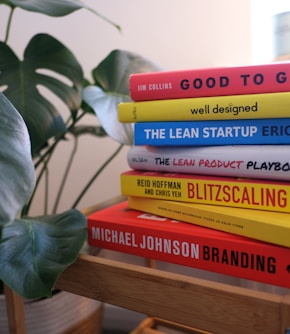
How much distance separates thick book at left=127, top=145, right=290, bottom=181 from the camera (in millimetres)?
528

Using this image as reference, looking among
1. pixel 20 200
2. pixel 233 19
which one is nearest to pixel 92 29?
pixel 233 19

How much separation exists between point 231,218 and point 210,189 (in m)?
0.06

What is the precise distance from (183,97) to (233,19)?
50 cm

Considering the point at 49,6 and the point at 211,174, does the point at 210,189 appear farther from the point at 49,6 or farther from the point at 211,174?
the point at 49,6

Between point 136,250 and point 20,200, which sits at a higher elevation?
point 20,200

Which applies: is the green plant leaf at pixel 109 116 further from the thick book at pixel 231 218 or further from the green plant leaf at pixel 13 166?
the green plant leaf at pixel 13 166

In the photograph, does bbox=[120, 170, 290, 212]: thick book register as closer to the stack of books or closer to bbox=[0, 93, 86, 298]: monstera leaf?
the stack of books

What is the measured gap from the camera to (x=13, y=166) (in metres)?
0.38

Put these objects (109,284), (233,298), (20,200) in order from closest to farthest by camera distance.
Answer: (20,200), (233,298), (109,284)

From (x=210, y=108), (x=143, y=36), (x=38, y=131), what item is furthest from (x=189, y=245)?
(x=143, y=36)

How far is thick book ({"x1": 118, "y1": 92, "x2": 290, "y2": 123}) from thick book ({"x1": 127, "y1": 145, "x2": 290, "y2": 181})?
0.15 ft

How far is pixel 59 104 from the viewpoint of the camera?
119 centimetres

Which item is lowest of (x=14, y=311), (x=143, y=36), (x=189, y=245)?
(x=14, y=311)

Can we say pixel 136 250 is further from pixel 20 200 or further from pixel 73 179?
pixel 73 179
